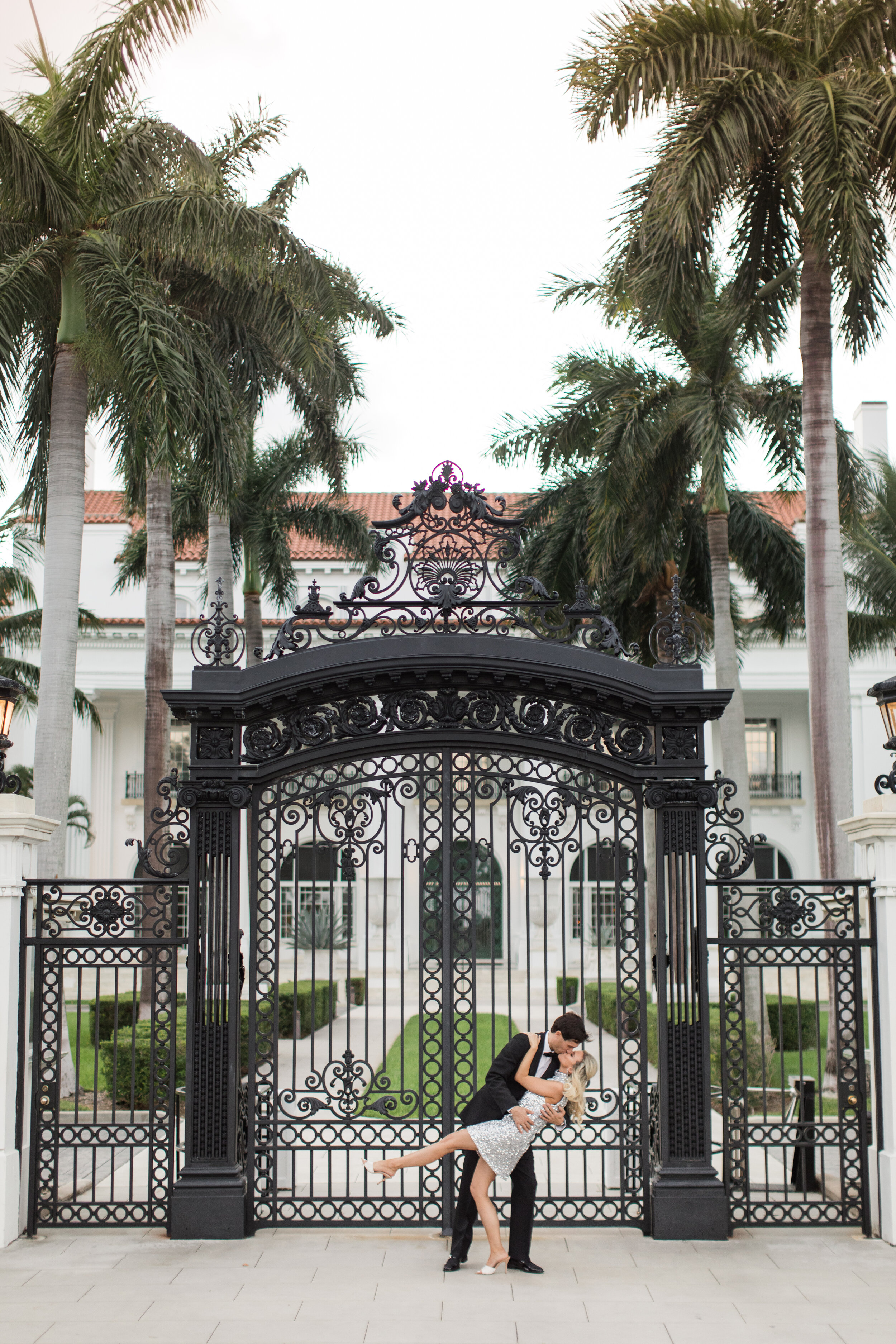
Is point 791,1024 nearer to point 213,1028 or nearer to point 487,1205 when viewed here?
point 487,1205

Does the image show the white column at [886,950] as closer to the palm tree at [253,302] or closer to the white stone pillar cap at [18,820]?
the white stone pillar cap at [18,820]

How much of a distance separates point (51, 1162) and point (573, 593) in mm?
15219

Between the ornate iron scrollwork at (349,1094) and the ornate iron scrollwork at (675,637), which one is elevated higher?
the ornate iron scrollwork at (675,637)

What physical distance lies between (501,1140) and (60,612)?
24.5 ft

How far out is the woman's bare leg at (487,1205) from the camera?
6973 mm

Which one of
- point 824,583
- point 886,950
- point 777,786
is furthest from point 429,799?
point 777,786

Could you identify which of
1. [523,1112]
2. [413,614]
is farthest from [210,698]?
[523,1112]

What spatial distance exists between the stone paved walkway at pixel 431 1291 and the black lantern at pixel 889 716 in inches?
113

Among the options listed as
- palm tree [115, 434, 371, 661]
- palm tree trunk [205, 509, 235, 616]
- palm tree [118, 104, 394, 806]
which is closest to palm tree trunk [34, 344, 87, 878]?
palm tree [118, 104, 394, 806]

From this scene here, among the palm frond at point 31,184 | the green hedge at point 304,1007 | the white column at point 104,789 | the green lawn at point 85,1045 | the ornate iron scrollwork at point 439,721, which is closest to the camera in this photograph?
the ornate iron scrollwork at point 439,721

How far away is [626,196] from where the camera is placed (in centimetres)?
1327

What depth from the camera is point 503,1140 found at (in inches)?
273

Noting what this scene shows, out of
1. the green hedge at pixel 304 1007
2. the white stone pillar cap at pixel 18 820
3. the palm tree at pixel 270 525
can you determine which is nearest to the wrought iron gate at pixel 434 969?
the white stone pillar cap at pixel 18 820

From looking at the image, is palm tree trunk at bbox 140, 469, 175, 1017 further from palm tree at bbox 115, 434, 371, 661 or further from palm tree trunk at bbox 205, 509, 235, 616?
palm tree at bbox 115, 434, 371, 661
